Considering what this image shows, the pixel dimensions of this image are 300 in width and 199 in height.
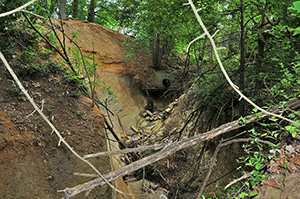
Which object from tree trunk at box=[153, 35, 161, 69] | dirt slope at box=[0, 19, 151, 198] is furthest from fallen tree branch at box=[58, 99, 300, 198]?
tree trunk at box=[153, 35, 161, 69]

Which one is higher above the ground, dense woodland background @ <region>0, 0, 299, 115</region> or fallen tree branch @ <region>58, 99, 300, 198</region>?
dense woodland background @ <region>0, 0, 299, 115</region>

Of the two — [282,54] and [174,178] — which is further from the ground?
[282,54]

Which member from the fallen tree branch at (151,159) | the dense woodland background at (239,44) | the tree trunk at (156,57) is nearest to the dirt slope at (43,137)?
the fallen tree branch at (151,159)

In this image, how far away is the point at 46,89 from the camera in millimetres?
3502

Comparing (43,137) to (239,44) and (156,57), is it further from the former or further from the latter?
(156,57)

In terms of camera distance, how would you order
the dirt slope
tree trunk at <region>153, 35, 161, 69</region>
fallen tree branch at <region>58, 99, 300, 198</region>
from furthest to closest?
tree trunk at <region>153, 35, 161, 69</region> < the dirt slope < fallen tree branch at <region>58, 99, 300, 198</region>

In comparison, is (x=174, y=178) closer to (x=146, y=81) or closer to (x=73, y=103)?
(x=73, y=103)

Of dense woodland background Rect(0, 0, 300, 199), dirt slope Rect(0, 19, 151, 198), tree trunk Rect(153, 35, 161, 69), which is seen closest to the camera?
dense woodland background Rect(0, 0, 300, 199)

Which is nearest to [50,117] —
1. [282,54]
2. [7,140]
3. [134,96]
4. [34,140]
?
[34,140]

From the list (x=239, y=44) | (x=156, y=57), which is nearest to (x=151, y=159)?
(x=239, y=44)

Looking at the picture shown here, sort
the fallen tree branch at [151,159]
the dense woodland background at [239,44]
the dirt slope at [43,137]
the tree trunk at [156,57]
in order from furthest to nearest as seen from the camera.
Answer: the tree trunk at [156,57], the dirt slope at [43,137], the dense woodland background at [239,44], the fallen tree branch at [151,159]

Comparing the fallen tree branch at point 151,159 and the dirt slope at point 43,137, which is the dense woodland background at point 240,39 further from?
the dirt slope at point 43,137

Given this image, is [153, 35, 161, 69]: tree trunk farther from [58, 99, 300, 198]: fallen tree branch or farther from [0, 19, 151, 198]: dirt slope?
[58, 99, 300, 198]: fallen tree branch

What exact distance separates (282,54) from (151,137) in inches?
198
